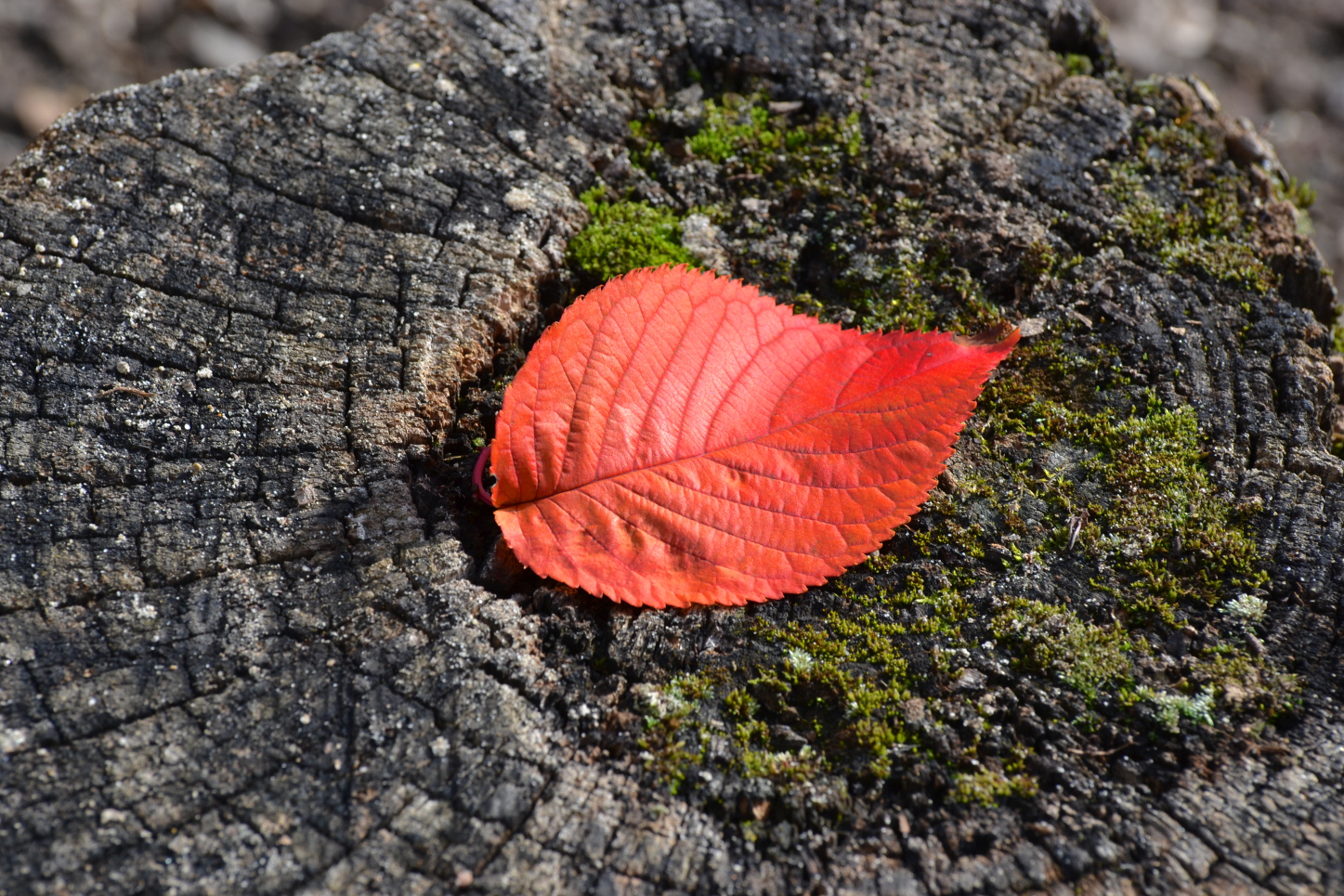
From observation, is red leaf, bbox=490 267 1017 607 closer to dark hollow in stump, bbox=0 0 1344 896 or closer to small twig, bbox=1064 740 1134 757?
dark hollow in stump, bbox=0 0 1344 896

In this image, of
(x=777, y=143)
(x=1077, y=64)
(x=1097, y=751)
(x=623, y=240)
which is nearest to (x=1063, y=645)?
(x=1097, y=751)

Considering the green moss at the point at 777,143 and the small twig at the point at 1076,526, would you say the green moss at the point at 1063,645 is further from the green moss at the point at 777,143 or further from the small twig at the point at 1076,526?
the green moss at the point at 777,143

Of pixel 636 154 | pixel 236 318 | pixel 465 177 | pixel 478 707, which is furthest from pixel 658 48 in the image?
pixel 478 707

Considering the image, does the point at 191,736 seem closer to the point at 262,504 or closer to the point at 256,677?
the point at 256,677

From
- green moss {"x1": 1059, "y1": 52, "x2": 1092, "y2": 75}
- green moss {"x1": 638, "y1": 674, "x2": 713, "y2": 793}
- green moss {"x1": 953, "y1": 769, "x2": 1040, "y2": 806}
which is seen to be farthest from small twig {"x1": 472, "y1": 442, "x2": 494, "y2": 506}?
green moss {"x1": 1059, "y1": 52, "x2": 1092, "y2": 75}

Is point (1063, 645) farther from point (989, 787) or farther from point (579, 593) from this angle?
point (579, 593)
